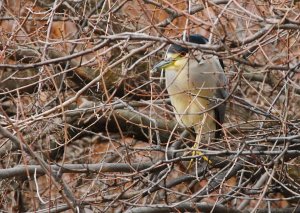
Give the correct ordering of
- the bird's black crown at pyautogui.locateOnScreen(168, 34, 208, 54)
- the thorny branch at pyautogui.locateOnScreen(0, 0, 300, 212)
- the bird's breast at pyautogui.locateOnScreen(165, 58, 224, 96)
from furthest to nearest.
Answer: the bird's breast at pyautogui.locateOnScreen(165, 58, 224, 96) → the bird's black crown at pyautogui.locateOnScreen(168, 34, 208, 54) → the thorny branch at pyautogui.locateOnScreen(0, 0, 300, 212)

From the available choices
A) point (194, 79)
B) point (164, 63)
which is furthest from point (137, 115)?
point (164, 63)

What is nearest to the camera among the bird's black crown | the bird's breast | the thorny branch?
the thorny branch

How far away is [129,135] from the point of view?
6.39 metres

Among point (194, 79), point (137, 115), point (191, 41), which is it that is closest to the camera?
point (191, 41)

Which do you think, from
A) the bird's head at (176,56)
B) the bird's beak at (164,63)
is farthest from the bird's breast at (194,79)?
the bird's beak at (164,63)

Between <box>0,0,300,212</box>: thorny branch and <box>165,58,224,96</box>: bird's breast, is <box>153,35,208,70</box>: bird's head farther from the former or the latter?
<box>165,58,224,96</box>: bird's breast

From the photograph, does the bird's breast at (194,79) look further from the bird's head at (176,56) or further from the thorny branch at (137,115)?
the bird's head at (176,56)

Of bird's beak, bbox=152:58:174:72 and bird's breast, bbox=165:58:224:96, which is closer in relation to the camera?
Result: bird's beak, bbox=152:58:174:72

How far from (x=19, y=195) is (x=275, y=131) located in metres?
2.26

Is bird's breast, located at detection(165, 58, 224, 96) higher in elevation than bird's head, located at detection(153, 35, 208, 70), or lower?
lower

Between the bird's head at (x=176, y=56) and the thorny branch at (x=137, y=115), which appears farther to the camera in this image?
the bird's head at (x=176, y=56)

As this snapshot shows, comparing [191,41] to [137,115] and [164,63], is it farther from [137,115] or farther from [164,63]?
[137,115]

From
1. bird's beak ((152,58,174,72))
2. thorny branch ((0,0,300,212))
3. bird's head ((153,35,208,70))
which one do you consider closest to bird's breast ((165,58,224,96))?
thorny branch ((0,0,300,212))

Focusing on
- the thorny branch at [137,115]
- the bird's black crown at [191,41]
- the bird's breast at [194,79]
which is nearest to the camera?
the thorny branch at [137,115]
